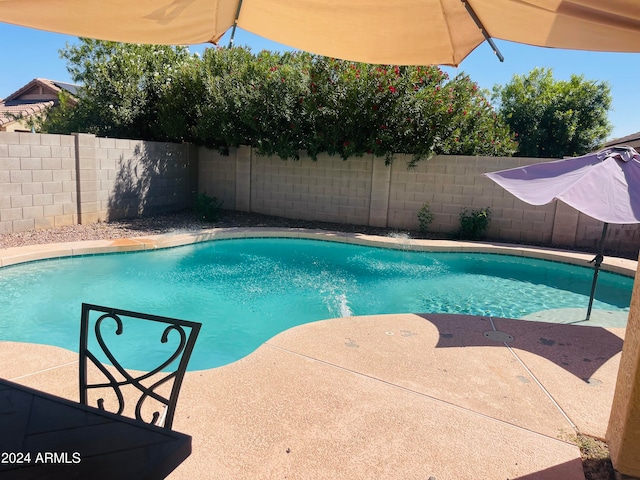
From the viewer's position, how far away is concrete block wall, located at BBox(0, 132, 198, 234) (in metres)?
7.25

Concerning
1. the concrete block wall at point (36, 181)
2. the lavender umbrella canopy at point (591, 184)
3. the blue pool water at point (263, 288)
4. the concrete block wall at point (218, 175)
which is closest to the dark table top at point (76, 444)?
the blue pool water at point (263, 288)

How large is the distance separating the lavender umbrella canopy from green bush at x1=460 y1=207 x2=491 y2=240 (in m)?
4.50

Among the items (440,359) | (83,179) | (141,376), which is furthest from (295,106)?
(141,376)

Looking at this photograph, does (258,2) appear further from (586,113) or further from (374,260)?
(586,113)

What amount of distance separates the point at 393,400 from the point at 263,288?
3.86m

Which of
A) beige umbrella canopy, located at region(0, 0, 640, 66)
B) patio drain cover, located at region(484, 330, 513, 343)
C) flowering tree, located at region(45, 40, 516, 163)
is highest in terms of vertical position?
flowering tree, located at region(45, 40, 516, 163)

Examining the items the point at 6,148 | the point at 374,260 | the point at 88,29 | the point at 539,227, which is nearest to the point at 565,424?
the point at 88,29

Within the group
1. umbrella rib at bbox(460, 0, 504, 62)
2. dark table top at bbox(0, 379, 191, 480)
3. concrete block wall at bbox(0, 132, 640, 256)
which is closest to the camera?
dark table top at bbox(0, 379, 191, 480)

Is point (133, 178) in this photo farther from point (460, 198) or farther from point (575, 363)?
point (575, 363)

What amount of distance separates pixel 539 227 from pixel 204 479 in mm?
8872

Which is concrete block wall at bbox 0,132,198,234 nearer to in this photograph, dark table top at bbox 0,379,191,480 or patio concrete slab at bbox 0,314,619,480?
patio concrete slab at bbox 0,314,619,480

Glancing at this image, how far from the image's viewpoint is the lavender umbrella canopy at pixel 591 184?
3973 millimetres

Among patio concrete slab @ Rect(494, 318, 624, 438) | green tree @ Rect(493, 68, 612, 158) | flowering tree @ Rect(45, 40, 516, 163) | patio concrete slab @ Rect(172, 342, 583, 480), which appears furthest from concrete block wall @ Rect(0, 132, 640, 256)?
green tree @ Rect(493, 68, 612, 158)

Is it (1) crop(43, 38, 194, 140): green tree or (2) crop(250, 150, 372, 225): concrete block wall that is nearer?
(2) crop(250, 150, 372, 225): concrete block wall
